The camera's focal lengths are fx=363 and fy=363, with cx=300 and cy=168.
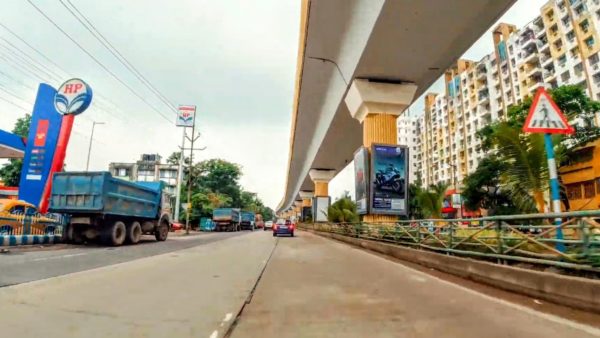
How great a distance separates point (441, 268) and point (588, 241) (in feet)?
12.5

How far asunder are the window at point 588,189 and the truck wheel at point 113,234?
103ft

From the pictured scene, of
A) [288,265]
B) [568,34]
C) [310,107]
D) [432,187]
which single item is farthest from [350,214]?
[568,34]

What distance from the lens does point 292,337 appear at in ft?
10.9

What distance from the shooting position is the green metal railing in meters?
4.66

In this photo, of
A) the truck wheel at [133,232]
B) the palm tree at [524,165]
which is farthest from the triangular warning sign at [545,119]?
the truck wheel at [133,232]

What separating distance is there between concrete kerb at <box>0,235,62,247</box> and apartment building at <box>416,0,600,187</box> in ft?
86.0

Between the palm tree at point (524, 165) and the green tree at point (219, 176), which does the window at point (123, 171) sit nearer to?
the green tree at point (219, 176)

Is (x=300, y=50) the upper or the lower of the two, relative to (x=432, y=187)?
upper

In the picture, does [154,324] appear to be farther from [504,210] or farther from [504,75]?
[504,75]

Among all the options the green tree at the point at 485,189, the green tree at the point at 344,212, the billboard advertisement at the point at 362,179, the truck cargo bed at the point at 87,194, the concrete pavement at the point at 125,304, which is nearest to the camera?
the concrete pavement at the point at 125,304

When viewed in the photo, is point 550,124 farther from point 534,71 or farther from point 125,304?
point 534,71

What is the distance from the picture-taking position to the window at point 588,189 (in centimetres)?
2716

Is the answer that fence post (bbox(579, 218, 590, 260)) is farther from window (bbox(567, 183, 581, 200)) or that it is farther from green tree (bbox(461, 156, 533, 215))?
green tree (bbox(461, 156, 533, 215))

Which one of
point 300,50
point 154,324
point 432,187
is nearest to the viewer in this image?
point 154,324
